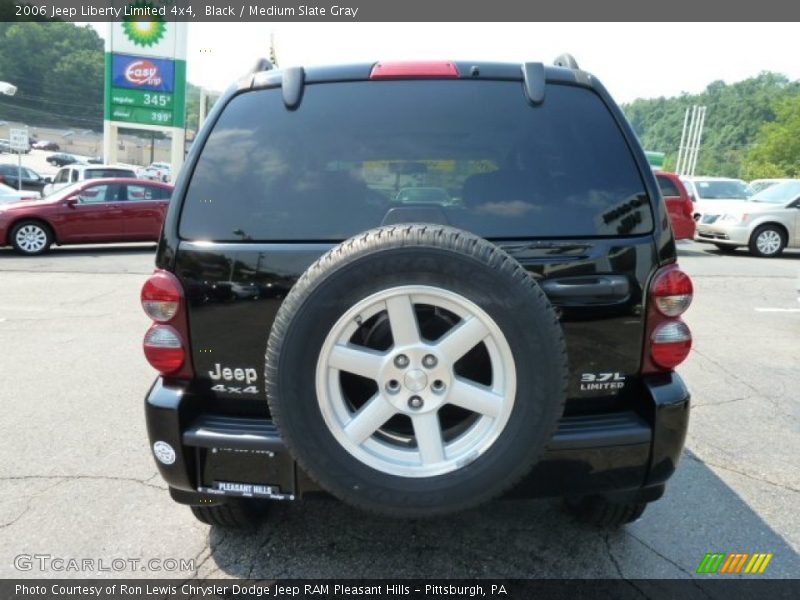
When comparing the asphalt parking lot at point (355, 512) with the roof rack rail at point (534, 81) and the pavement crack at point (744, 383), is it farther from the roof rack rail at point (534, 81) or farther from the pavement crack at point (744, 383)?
the roof rack rail at point (534, 81)

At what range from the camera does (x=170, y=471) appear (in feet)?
6.87

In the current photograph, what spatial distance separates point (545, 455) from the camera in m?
1.98

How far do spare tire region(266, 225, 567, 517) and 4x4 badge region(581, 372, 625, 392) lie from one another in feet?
1.10

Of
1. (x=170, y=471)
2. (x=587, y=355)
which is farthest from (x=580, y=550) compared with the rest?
(x=170, y=471)

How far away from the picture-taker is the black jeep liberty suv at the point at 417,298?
5.82ft

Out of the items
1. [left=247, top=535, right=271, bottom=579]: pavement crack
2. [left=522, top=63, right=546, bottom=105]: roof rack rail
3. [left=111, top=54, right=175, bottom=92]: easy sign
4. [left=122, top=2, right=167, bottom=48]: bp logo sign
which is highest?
[left=122, top=2, right=167, bottom=48]: bp logo sign

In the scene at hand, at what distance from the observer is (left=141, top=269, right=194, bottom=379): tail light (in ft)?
6.80

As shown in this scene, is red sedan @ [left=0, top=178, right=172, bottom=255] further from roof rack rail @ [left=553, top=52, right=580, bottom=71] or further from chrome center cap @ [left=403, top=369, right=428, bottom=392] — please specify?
chrome center cap @ [left=403, top=369, right=428, bottom=392]

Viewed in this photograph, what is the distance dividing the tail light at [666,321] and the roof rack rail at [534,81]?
2.60 feet

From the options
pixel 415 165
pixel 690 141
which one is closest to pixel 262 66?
pixel 415 165

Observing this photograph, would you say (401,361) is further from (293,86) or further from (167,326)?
(293,86)

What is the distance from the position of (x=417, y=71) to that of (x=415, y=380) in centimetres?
122

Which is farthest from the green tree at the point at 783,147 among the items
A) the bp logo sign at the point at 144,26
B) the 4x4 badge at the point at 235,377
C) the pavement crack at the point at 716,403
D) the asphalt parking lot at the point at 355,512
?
the 4x4 badge at the point at 235,377

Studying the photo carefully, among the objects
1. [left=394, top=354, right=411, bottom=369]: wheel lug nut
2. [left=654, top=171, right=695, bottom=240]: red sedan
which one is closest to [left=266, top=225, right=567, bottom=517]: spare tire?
[left=394, top=354, right=411, bottom=369]: wheel lug nut
